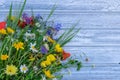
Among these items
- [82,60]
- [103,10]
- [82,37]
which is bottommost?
[82,60]

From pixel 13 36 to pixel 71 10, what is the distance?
0.44m

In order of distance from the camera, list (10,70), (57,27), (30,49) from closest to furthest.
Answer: (10,70) → (30,49) → (57,27)

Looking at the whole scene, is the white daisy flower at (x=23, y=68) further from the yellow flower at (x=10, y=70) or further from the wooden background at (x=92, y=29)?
the wooden background at (x=92, y=29)

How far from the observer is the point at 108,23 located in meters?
2.44

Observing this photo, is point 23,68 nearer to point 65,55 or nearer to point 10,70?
point 10,70

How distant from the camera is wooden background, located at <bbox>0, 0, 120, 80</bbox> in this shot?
7.73ft

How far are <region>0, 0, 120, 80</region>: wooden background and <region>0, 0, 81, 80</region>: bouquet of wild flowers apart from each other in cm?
10

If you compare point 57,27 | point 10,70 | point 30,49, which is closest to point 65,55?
point 57,27

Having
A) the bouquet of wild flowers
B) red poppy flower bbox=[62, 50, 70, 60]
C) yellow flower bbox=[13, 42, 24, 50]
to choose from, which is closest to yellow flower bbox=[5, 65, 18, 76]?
the bouquet of wild flowers

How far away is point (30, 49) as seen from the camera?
2.09 meters

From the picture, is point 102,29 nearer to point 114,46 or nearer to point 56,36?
point 114,46

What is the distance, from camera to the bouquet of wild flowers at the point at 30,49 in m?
2.05

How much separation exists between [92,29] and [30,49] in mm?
529

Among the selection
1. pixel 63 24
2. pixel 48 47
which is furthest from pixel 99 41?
pixel 48 47
